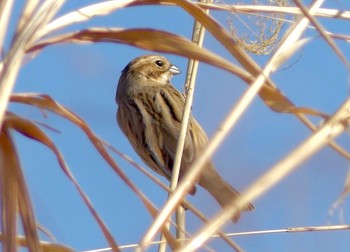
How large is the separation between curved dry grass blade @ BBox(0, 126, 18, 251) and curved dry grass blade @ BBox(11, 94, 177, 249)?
5cm

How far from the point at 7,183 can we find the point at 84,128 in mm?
105

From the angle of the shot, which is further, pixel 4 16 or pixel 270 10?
pixel 270 10

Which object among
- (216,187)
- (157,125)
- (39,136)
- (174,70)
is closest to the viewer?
(39,136)

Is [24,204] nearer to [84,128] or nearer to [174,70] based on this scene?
[84,128]

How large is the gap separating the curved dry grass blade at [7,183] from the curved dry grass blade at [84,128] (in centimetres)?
5

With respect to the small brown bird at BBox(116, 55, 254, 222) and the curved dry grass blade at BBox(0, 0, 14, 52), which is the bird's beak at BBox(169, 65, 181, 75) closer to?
the small brown bird at BBox(116, 55, 254, 222)

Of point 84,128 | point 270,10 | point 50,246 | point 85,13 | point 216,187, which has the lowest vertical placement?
point 50,246

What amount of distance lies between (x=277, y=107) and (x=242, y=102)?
0.08 meters

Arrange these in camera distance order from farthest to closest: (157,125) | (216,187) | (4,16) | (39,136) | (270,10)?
(157,125) → (216,187) → (270,10) → (39,136) → (4,16)

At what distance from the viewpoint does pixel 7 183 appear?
2.57 ft

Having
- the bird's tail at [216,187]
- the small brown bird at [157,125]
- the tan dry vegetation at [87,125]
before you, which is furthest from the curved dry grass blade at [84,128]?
the small brown bird at [157,125]

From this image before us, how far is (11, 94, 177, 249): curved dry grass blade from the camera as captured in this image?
0.81 metres

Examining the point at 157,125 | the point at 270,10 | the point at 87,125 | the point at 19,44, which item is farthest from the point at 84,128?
the point at 157,125

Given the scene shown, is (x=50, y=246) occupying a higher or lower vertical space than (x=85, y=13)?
lower
